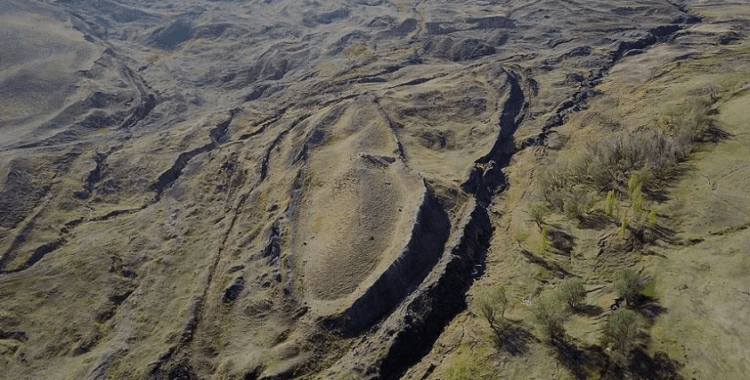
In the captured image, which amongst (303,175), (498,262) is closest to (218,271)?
(303,175)

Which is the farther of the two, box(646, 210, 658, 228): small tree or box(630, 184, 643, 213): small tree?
box(630, 184, 643, 213): small tree

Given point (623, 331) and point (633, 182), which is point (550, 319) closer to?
point (623, 331)

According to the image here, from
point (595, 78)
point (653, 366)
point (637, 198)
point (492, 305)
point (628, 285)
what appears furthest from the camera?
point (595, 78)

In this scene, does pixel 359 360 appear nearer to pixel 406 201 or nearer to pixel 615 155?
pixel 406 201

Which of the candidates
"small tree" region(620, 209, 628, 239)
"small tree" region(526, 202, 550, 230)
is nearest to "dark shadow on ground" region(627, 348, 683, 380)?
"small tree" region(620, 209, 628, 239)

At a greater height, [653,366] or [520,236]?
[653,366]

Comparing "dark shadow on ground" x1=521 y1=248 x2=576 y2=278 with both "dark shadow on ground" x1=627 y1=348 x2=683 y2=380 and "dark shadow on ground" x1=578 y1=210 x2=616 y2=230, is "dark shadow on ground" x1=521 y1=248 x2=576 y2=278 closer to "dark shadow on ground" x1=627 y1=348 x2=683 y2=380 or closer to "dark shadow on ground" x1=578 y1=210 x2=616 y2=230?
"dark shadow on ground" x1=578 y1=210 x2=616 y2=230

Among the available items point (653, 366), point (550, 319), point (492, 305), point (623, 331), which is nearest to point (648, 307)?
point (623, 331)

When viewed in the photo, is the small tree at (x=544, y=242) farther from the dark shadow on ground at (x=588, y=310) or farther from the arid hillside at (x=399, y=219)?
the dark shadow on ground at (x=588, y=310)

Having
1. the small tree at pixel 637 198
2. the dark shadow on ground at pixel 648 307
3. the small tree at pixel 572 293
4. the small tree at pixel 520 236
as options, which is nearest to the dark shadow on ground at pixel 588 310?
the small tree at pixel 572 293
